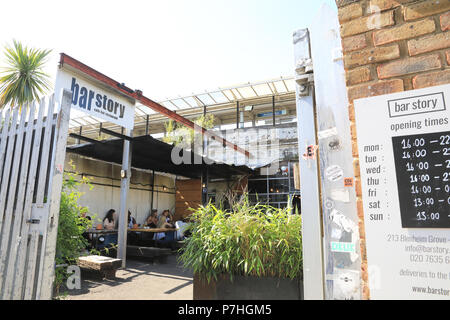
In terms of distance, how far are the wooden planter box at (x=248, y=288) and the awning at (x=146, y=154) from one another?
4.52 meters

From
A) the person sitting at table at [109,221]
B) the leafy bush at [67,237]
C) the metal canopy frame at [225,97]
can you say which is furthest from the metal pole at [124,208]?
the metal canopy frame at [225,97]

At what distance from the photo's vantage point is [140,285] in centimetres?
490

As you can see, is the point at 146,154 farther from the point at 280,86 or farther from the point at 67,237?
the point at 280,86

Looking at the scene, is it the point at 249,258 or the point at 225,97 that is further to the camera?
the point at 225,97

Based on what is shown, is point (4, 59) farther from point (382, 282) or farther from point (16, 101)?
point (382, 282)

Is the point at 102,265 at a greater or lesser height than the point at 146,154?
lesser

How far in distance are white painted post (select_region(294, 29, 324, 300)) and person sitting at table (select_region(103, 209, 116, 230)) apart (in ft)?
26.5

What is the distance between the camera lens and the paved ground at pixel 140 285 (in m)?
4.26

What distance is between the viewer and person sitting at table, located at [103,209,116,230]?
8750mm

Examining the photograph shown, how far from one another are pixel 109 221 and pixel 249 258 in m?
7.64

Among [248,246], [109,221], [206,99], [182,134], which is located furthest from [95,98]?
[206,99]

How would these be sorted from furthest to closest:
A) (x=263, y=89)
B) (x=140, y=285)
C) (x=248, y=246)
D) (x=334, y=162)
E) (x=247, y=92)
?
1. (x=247, y=92)
2. (x=263, y=89)
3. (x=140, y=285)
4. (x=248, y=246)
5. (x=334, y=162)

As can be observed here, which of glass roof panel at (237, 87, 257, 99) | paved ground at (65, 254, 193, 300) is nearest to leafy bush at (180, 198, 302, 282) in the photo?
paved ground at (65, 254, 193, 300)

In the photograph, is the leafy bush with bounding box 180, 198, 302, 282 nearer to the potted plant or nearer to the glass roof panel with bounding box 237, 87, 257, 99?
the potted plant
